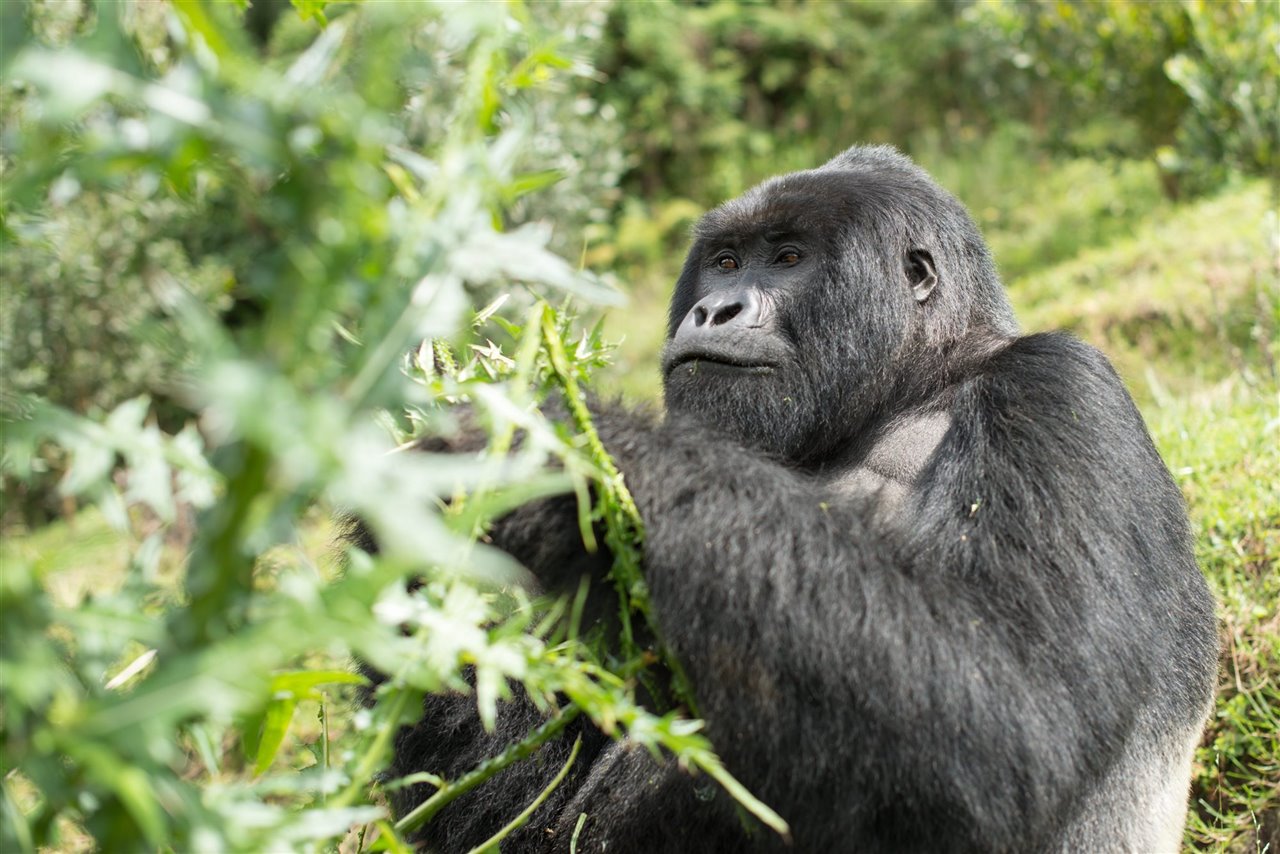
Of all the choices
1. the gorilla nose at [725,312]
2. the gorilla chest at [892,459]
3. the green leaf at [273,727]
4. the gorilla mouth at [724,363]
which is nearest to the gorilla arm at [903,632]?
the gorilla chest at [892,459]

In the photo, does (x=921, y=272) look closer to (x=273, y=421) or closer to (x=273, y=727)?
(x=273, y=727)

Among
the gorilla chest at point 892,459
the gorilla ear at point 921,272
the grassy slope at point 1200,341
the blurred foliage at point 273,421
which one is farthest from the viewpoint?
the grassy slope at point 1200,341

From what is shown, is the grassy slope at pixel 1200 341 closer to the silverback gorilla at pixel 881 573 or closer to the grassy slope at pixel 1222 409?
the grassy slope at pixel 1222 409

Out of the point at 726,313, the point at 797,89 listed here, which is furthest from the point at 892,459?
the point at 797,89

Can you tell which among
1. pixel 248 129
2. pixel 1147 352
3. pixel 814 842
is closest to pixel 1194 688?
pixel 814 842

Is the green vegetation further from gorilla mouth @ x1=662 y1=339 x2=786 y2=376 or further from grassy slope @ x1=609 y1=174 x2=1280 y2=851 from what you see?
gorilla mouth @ x1=662 y1=339 x2=786 y2=376

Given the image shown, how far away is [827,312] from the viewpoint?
3.10 metres

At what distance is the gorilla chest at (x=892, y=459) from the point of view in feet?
9.18

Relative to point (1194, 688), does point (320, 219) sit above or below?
above

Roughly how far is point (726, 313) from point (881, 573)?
1199mm

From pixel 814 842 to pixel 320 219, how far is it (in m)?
1.48

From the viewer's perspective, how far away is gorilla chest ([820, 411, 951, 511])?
2.80 metres

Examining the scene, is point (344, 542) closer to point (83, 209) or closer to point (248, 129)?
point (248, 129)

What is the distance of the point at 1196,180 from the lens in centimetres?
922
